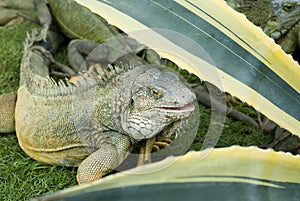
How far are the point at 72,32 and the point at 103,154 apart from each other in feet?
4.42

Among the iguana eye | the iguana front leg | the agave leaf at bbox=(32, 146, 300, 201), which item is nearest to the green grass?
the iguana front leg

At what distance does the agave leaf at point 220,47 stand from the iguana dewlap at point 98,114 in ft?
2.08

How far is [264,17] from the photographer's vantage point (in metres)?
2.25

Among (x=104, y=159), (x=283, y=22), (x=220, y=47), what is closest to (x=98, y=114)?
(x=104, y=159)

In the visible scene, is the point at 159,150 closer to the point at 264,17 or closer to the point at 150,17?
the point at 264,17

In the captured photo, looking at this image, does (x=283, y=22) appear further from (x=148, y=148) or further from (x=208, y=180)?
(x=208, y=180)

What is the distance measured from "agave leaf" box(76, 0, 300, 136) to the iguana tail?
143 centimetres

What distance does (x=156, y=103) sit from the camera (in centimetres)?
193

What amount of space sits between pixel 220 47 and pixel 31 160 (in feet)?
4.49

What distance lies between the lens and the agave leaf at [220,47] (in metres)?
1.21

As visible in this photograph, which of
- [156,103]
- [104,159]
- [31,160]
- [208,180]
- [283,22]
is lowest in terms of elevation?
[31,160]

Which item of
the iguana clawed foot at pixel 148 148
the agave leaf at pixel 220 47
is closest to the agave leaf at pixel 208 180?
the agave leaf at pixel 220 47

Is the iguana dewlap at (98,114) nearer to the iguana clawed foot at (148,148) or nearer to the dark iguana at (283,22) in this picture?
the iguana clawed foot at (148,148)

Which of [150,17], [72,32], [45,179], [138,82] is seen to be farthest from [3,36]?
[150,17]
